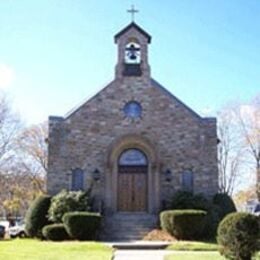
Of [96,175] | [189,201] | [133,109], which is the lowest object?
[189,201]

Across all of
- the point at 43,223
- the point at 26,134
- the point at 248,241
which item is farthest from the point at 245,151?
the point at 248,241

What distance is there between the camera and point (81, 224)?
21922mm

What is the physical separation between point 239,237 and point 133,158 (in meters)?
13.4

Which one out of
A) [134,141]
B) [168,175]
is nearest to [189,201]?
[168,175]

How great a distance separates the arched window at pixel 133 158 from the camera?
26219mm

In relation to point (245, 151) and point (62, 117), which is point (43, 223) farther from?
point (245, 151)

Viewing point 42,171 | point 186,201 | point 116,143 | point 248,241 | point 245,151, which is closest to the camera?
point 248,241

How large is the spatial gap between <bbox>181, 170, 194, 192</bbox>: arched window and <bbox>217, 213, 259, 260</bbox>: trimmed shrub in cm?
1227

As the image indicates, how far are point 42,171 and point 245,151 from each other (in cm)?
1747

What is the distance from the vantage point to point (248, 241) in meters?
13.1

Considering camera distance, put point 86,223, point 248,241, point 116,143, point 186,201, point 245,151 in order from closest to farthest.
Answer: point 248,241, point 86,223, point 186,201, point 116,143, point 245,151

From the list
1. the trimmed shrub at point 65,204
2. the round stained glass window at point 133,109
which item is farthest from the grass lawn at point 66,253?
the round stained glass window at point 133,109

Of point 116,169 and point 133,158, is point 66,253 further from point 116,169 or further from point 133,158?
point 133,158

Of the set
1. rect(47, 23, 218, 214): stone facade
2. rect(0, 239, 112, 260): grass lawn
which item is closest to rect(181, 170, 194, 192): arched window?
rect(47, 23, 218, 214): stone facade
